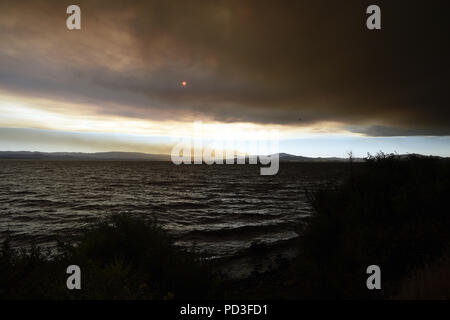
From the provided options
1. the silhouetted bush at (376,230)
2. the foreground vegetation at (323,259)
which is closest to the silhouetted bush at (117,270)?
the foreground vegetation at (323,259)

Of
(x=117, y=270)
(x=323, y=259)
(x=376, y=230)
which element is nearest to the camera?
(x=117, y=270)

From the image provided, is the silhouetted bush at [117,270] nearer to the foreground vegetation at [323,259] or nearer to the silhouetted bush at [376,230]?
the foreground vegetation at [323,259]

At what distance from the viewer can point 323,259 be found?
8430 mm

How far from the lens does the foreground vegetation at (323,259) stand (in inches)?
212

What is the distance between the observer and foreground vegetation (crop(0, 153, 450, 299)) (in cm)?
538

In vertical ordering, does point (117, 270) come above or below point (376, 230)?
below

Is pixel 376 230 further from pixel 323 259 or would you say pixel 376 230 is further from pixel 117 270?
pixel 117 270

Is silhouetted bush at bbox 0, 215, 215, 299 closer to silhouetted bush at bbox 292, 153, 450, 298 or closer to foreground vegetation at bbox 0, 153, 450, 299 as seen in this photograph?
foreground vegetation at bbox 0, 153, 450, 299

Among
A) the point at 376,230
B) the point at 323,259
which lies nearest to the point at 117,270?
the point at 323,259

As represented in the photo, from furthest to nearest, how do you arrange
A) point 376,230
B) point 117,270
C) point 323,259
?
point 323,259 → point 376,230 → point 117,270

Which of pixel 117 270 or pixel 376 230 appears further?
pixel 376 230

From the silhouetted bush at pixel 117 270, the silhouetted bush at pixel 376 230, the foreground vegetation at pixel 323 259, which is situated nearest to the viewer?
the silhouetted bush at pixel 117 270

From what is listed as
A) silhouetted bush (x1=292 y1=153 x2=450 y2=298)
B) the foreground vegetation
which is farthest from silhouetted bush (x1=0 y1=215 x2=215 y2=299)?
silhouetted bush (x1=292 y1=153 x2=450 y2=298)
